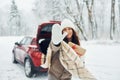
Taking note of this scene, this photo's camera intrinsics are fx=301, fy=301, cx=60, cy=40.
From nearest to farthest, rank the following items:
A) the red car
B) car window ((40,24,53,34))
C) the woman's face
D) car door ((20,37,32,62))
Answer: the woman's face → car window ((40,24,53,34)) → the red car → car door ((20,37,32,62))

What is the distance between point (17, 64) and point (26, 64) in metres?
2.99

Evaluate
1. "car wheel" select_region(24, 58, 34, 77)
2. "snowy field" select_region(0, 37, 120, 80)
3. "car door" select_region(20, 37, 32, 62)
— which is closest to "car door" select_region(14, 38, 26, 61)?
"car door" select_region(20, 37, 32, 62)

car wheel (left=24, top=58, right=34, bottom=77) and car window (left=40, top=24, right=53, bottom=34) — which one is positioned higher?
car window (left=40, top=24, right=53, bottom=34)

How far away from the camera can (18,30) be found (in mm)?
75688

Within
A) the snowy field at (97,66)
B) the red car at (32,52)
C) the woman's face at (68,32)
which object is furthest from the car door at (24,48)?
the woman's face at (68,32)

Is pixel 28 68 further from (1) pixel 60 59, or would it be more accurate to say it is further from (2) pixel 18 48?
(1) pixel 60 59

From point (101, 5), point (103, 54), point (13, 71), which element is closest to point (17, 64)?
point (13, 71)

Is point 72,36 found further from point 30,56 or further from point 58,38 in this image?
point 30,56

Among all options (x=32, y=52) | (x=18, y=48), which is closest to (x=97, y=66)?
(x=32, y=52)

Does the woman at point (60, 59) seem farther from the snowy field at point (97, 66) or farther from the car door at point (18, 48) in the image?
the car door at point (18, 48)

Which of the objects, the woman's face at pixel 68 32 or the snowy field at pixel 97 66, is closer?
the woman's face at pixel 68 32

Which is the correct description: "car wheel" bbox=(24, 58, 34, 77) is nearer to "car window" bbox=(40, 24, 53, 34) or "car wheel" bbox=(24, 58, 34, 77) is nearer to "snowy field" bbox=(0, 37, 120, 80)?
"snowy field" bbox=(0, 37, 120, 80)

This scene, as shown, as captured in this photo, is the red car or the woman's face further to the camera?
the red car

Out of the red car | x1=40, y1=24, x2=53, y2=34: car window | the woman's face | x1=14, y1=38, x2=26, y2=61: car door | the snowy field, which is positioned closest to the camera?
the woman's face
